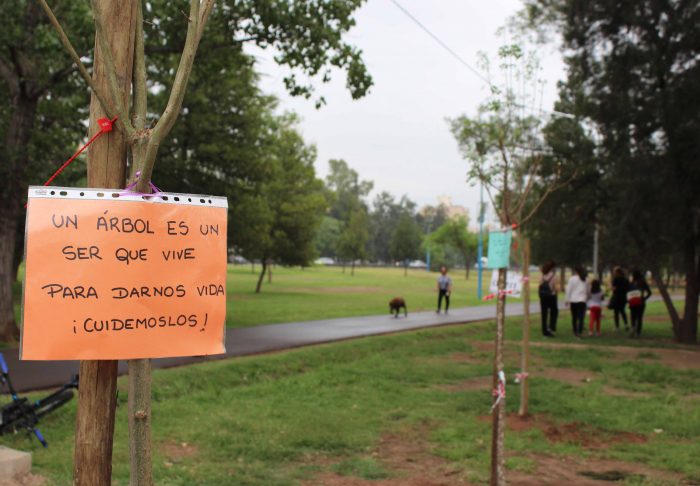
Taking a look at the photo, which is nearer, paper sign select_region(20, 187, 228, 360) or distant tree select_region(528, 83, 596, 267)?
paper sign select_region(20, 187, 228, 360)

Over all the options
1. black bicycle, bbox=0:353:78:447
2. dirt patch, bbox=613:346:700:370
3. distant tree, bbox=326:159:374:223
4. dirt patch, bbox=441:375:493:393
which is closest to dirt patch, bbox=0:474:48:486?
black bicycle, bbox=0:353:78:447

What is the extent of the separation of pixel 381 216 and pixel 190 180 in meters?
115

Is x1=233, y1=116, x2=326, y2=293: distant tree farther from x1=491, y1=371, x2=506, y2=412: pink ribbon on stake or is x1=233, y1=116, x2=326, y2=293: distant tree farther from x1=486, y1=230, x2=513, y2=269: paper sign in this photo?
x1=491, y1=371, x2=506, y2=412: pink ribbon on stake

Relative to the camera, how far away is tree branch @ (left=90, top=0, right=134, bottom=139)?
7.35 ft

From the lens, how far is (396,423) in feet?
26.7

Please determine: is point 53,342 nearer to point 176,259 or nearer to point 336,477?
point 176,259

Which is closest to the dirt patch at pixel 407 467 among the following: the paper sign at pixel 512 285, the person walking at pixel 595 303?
the paper sign at pixel 512 285

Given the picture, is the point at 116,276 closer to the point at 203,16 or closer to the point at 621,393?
the point at 203,16

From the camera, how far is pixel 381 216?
135 m

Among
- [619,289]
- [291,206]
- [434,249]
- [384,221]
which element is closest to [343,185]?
[384,221]

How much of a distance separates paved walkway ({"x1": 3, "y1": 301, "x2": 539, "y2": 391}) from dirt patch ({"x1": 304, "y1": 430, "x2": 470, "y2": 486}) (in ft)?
15.3

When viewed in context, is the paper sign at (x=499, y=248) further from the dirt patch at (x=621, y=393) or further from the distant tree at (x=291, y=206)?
the distant tree at (x=291, y=206)

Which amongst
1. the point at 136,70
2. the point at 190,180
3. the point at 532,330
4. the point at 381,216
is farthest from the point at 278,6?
the point at 381,216

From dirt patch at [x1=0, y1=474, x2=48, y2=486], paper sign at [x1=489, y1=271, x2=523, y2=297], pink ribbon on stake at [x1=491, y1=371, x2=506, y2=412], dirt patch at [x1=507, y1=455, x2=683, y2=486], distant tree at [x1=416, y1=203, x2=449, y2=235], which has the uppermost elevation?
distant tree at [x1=416, y1=203, x2=449, y2=235]
